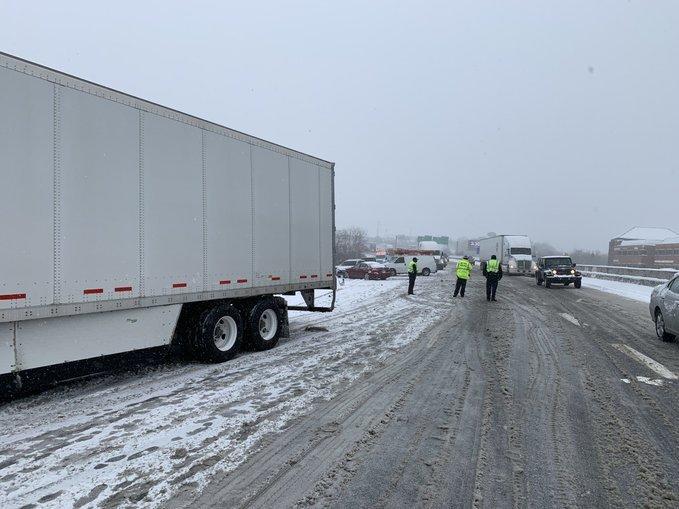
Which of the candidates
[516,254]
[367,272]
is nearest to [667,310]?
[367,272]

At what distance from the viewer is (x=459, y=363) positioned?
7.69 m

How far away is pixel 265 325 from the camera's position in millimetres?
9172

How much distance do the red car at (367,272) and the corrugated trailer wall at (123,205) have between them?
2785 centimetres

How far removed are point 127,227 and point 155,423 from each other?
2635 mm

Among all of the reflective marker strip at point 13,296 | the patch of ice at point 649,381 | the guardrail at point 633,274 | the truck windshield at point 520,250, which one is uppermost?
the truck windshield at point 520,250

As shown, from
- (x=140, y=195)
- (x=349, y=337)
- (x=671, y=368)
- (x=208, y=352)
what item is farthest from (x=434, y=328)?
(x=140, y=195)

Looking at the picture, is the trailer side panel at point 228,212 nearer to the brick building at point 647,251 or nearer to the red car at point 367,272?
the red car at point 367,272

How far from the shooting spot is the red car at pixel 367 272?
36906 mm

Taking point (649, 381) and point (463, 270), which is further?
point (463, 270)

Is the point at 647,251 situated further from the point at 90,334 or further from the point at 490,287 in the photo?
the point at 90,334

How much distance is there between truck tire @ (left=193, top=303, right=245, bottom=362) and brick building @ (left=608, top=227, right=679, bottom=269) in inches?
3718

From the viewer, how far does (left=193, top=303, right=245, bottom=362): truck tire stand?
750cm

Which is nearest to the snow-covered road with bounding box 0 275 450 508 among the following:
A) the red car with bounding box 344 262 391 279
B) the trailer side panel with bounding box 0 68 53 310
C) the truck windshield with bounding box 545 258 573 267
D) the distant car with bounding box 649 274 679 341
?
the trailer side panel with bounding box 0 68 53 310

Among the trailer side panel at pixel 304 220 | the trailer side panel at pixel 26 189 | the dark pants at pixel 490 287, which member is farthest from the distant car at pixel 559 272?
the trailer side panel at pixel 26 189
